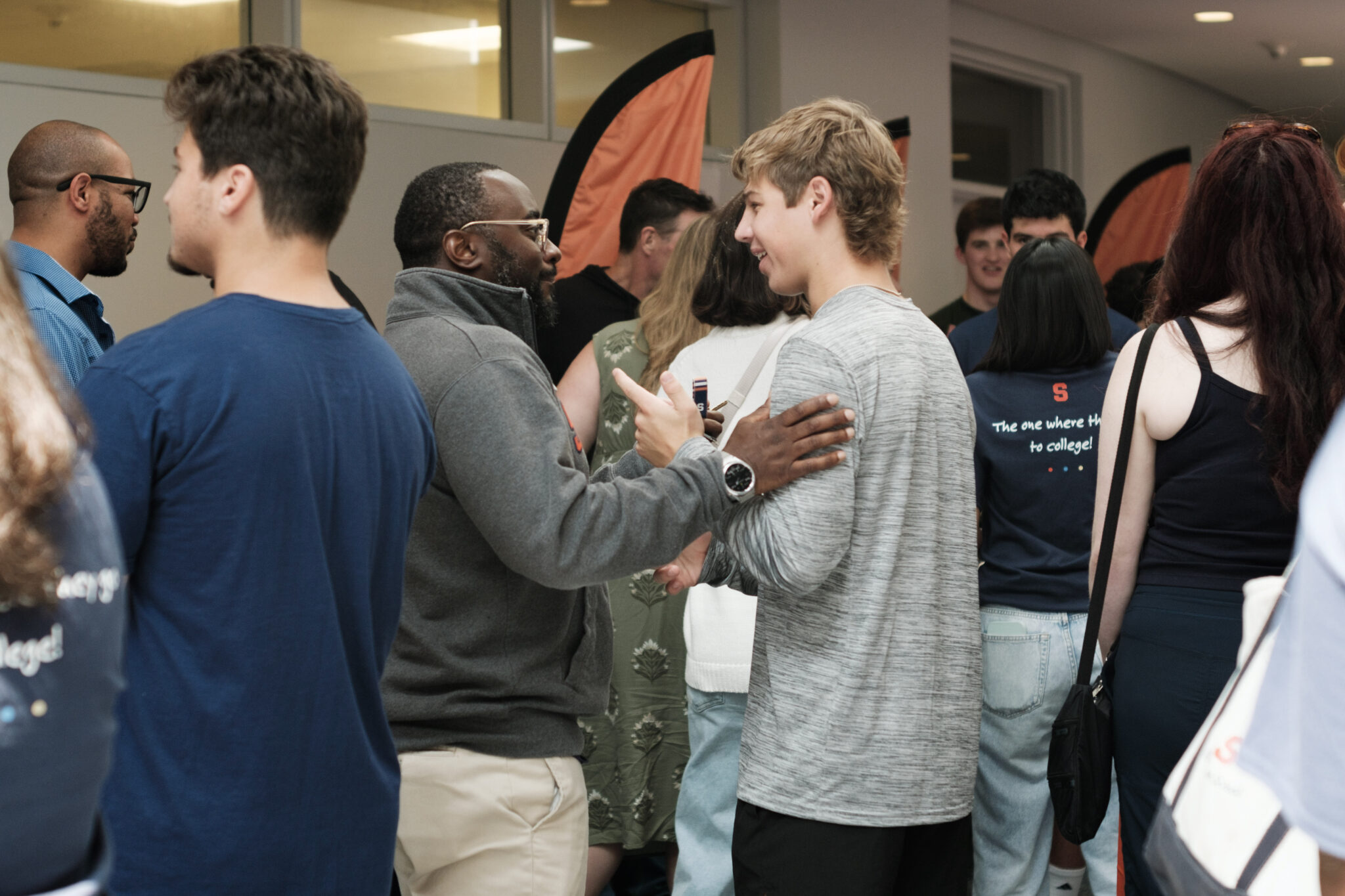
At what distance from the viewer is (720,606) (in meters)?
2.62

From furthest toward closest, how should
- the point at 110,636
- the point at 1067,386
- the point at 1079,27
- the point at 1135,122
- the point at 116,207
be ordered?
1. the point at 1135,122
2. the point at 1079,27
3. the point at 116,207
4. the point at 1067,386
5. the point at 110,636

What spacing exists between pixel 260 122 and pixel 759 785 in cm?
102

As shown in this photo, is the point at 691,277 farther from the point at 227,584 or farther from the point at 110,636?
the point at 110,636

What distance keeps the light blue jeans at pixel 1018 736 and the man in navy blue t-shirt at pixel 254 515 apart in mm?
1640

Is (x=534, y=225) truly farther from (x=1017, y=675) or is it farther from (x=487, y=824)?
(x=1017, y=675)

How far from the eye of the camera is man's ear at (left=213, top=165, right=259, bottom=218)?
1326 millimetres

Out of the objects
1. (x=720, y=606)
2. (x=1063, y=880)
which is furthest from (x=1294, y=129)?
(x=1063, y=880)

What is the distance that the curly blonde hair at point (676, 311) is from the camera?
2.93m

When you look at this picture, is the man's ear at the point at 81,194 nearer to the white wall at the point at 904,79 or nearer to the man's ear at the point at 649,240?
the man's ear at the point at 649,240

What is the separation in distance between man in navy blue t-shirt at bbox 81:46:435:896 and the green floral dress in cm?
161

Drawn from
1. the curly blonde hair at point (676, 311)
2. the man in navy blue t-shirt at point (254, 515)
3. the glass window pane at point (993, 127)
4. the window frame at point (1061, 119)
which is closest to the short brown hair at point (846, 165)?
the man in navy blue t-shirt at point (254, 515)

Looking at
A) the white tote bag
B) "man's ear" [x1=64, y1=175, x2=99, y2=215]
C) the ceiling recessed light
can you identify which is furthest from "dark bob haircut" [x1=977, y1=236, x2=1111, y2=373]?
the ceiling recessed light

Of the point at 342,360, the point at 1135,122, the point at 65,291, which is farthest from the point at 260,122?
the point at 1135,122

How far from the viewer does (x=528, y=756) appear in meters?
1.81
